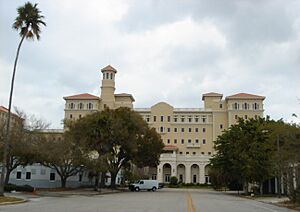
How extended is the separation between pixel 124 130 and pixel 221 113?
73.1m

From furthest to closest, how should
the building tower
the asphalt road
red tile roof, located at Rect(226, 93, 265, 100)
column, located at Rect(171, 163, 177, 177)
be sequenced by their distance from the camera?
the building tower, red tile roof, located at Rect(226, 93, 265, 100), column, located at Rect(171, 163, 177, 177), the asphalt road

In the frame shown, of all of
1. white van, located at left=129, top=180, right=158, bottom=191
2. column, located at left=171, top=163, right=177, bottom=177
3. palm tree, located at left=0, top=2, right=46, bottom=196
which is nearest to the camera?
palm tree, located at left=0, top=2, right=46, bottom=196

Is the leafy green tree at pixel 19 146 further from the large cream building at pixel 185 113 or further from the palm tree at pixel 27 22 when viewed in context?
the large cream building at pixel 185 113

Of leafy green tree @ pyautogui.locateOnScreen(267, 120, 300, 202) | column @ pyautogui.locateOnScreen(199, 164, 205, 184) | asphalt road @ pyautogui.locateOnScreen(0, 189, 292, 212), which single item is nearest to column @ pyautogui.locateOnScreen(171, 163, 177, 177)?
column @ pyautogui.locateOnScreen(199, 164, 205, 184)

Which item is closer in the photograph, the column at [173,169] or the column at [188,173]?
the column at [173,169]

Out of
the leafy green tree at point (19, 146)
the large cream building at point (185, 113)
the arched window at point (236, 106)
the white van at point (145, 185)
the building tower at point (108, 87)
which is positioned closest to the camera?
the leafy green tree at point (19, 146)

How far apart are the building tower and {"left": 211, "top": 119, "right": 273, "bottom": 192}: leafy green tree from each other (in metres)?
65.8

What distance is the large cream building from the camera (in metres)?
120

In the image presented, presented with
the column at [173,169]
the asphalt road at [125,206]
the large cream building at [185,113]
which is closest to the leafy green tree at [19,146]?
the asphalt road at [125,206]

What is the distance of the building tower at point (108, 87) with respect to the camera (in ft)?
396

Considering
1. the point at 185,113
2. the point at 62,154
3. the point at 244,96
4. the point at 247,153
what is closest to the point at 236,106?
the point at 244,96

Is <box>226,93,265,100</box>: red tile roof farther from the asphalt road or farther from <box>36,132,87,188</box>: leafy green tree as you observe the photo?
the asphalt road

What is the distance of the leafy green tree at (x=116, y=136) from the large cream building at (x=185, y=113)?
54.8 m

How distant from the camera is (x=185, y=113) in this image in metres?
124
